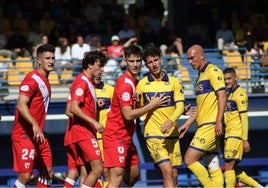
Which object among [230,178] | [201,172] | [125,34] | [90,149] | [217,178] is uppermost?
[125,34]

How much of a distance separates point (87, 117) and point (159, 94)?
1149mm

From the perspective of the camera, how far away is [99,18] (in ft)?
76.6

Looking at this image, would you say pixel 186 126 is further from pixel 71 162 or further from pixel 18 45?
pixel 18 45

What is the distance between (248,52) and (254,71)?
65.1 inches

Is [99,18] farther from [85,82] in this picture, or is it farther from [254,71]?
[85,82]

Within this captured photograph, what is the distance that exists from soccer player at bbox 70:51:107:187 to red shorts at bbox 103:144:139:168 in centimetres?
17

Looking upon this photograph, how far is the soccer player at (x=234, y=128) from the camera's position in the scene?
581 inches

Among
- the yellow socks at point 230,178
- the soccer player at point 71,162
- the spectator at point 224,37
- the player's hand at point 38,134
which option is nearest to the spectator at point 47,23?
the spectator at point 224,37

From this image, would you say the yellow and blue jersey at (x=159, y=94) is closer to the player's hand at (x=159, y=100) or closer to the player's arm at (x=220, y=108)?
the player's hand at (x=159, y=100)

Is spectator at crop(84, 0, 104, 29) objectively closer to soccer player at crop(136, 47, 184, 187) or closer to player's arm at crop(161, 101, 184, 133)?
soccer player at crop(136, 47, 184, 187)

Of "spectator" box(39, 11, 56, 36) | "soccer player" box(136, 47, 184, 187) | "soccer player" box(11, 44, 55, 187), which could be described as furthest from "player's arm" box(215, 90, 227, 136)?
"spectator" box(39, 11, 56, 36)

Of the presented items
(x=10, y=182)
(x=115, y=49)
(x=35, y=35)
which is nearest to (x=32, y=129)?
(x=10, y=182)

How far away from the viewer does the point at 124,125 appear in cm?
1287

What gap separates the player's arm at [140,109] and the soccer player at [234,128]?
8.28 ft
